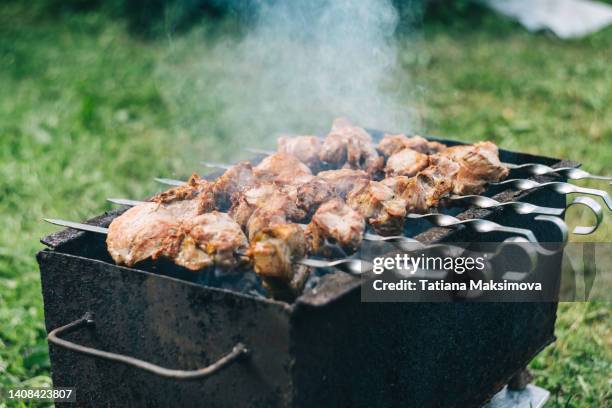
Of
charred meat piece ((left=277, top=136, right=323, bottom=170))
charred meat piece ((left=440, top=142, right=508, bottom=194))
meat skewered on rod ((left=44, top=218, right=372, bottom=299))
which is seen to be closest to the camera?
meat skewered on rod ((left=44, top=218, right=372, bottom=299))

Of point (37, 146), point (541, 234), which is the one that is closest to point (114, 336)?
point (541, 234)

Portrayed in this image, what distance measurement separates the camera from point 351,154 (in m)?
2.92

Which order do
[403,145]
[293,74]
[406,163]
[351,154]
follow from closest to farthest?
[406,163] < [351,154] < [403,145] < [293,74]

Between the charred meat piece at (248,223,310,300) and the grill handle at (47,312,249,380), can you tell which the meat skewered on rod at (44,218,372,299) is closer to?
the charred meat piece at (248,223,310,300)

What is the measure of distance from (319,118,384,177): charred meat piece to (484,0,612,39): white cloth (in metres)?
8.82

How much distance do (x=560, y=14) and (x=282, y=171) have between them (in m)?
10.1

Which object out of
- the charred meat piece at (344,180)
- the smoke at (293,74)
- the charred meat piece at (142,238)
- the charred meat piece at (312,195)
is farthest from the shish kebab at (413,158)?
the smoke at (293,74)

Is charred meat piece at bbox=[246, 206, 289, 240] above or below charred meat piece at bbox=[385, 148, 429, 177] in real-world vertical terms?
below

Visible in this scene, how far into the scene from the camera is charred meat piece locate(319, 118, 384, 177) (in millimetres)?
2896

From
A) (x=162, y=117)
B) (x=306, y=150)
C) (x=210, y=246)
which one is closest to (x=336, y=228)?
(x=210, y=246)

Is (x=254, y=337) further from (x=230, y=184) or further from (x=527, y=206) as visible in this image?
(x=527, y=206)

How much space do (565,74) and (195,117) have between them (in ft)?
15.2

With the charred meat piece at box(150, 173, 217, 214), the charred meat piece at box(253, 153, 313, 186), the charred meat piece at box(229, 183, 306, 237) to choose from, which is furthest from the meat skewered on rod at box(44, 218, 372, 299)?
the charred meat piece at box(253, 153, 313, 186)

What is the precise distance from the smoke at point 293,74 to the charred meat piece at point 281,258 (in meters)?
2.13
